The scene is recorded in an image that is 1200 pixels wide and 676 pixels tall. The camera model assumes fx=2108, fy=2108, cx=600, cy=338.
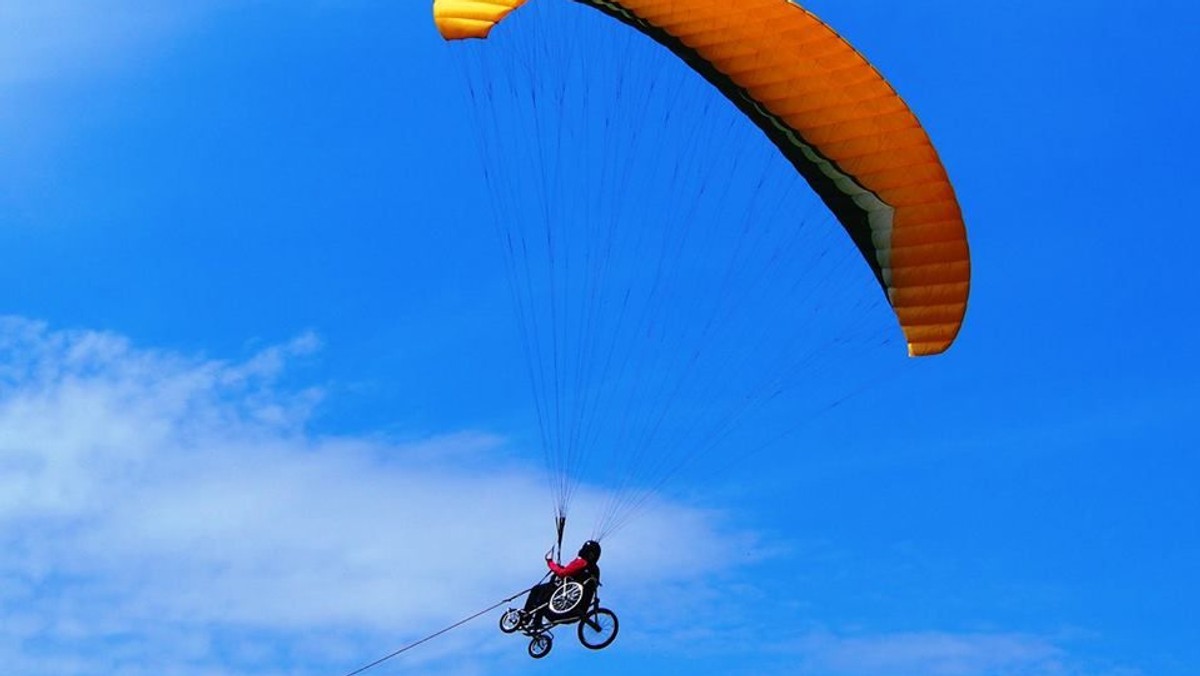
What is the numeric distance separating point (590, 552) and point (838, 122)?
6607mm

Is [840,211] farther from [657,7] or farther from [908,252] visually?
[657,7]

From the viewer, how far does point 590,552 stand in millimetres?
28156

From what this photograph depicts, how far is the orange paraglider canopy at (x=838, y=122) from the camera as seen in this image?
90.9 feet

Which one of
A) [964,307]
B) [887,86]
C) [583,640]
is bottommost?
[583,640]

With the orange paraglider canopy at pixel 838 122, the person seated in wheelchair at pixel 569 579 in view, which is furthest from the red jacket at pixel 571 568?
the orange paraglider canopy at pixel 838 122

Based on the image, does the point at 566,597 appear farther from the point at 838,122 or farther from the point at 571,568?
the point at 838,122

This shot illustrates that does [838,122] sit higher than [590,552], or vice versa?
[838,122]

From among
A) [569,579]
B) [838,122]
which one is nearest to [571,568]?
[569,579]

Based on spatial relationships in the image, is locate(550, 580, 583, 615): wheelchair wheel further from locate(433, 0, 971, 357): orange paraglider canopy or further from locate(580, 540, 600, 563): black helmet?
locate(433, 0, 971, 357): orange paraglider canopy

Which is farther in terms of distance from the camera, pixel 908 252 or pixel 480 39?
pixel 908 252

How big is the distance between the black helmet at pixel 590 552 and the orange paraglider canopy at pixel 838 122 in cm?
545

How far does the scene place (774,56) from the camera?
91.1 feet

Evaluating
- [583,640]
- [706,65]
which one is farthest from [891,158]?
[583,640]

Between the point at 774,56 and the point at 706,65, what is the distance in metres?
0.93
